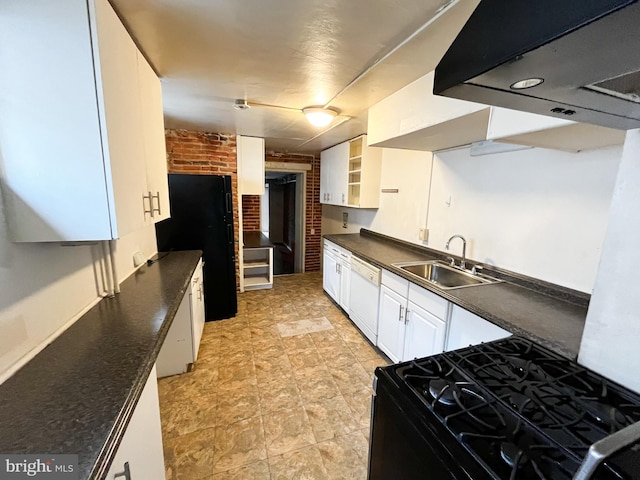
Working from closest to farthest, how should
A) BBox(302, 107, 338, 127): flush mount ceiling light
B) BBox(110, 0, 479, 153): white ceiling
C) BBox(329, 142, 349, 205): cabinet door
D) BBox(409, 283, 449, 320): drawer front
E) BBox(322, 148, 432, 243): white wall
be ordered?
1. BBox(110, 0, 479, 153): white ceiling
2. BBox(409, 283, 449, 320): drawer front
3. BBox(302, 107, 338, 127): flush mount ceiling light
4. BBox(322, 148, 432, 243): white wall
5. BBox(329, 142, 349, 205): cabinet door

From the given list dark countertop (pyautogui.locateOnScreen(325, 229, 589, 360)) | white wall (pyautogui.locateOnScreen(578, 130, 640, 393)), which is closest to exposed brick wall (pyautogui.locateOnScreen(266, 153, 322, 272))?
dark countertop (pyautogui.locateOnScreen(325, 229, 589, 360))

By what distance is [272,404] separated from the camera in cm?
200

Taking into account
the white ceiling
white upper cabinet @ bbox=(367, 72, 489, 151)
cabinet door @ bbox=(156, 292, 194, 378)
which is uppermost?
the white ceiling

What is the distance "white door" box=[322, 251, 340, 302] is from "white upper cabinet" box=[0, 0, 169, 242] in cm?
288

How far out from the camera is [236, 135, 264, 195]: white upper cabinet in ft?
12.7

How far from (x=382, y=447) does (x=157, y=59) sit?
233 cm

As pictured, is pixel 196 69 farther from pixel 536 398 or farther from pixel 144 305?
pixel 536 398

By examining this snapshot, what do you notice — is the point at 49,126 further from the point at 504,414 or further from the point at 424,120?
the point at 424,120

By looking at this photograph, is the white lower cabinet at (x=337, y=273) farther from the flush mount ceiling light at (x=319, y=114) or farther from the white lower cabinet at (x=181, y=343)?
the white lower cabinet at (x=181, y=343)

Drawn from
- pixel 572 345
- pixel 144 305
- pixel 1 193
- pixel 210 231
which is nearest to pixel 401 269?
pixel 572 345

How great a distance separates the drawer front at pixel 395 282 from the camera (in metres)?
2.23

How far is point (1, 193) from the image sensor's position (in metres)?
0.93

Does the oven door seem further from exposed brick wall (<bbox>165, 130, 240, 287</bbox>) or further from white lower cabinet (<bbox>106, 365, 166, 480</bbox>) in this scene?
exposed brick wall (<bbox>165, 130, 240, 287</bbox>)

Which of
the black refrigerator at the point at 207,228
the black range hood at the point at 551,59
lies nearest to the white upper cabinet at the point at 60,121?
the black range hood at the point at 551,59
